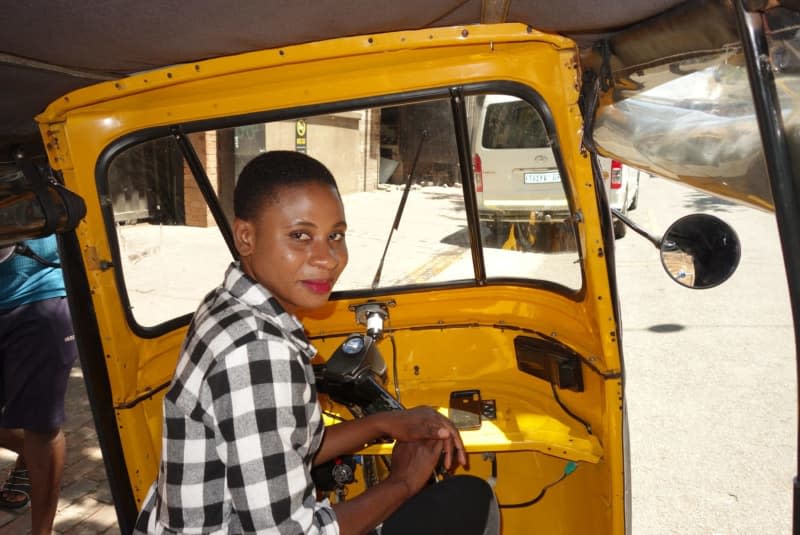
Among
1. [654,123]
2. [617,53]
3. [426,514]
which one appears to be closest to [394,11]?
[617,53]

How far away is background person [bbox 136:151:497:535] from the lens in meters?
1.42

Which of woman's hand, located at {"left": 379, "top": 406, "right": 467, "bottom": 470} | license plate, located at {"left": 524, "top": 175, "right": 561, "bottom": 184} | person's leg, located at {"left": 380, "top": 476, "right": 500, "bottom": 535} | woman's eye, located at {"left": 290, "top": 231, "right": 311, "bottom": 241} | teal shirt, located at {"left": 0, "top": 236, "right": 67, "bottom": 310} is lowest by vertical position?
person's leg, located at {"left": 380, "top": 476, "right": 500, "bottom": 535}

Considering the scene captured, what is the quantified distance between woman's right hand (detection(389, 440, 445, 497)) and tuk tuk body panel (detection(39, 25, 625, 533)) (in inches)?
14.3

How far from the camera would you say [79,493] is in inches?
161

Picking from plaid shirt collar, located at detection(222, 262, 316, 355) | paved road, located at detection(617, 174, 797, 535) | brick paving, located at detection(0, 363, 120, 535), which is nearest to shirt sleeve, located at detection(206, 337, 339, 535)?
plaid shirt collar, located at detection(222, 262, 316, 355)

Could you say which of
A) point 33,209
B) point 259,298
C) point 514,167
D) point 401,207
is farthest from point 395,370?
point 33,209

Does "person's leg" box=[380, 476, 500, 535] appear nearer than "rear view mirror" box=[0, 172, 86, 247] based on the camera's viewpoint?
No

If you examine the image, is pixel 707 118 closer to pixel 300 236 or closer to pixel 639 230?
pixel 639 230

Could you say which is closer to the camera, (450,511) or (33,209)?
(33,209)

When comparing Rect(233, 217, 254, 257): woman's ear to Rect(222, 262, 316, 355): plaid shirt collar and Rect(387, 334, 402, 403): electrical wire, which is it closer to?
Rect(222, 262, 316, 355): plaid shirt collar

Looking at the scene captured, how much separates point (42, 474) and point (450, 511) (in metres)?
2.46

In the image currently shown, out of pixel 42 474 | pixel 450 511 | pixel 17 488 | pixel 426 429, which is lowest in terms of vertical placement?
pixel 17 488

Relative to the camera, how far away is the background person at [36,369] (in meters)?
3.34

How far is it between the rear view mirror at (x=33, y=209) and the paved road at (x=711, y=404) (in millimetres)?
2609
